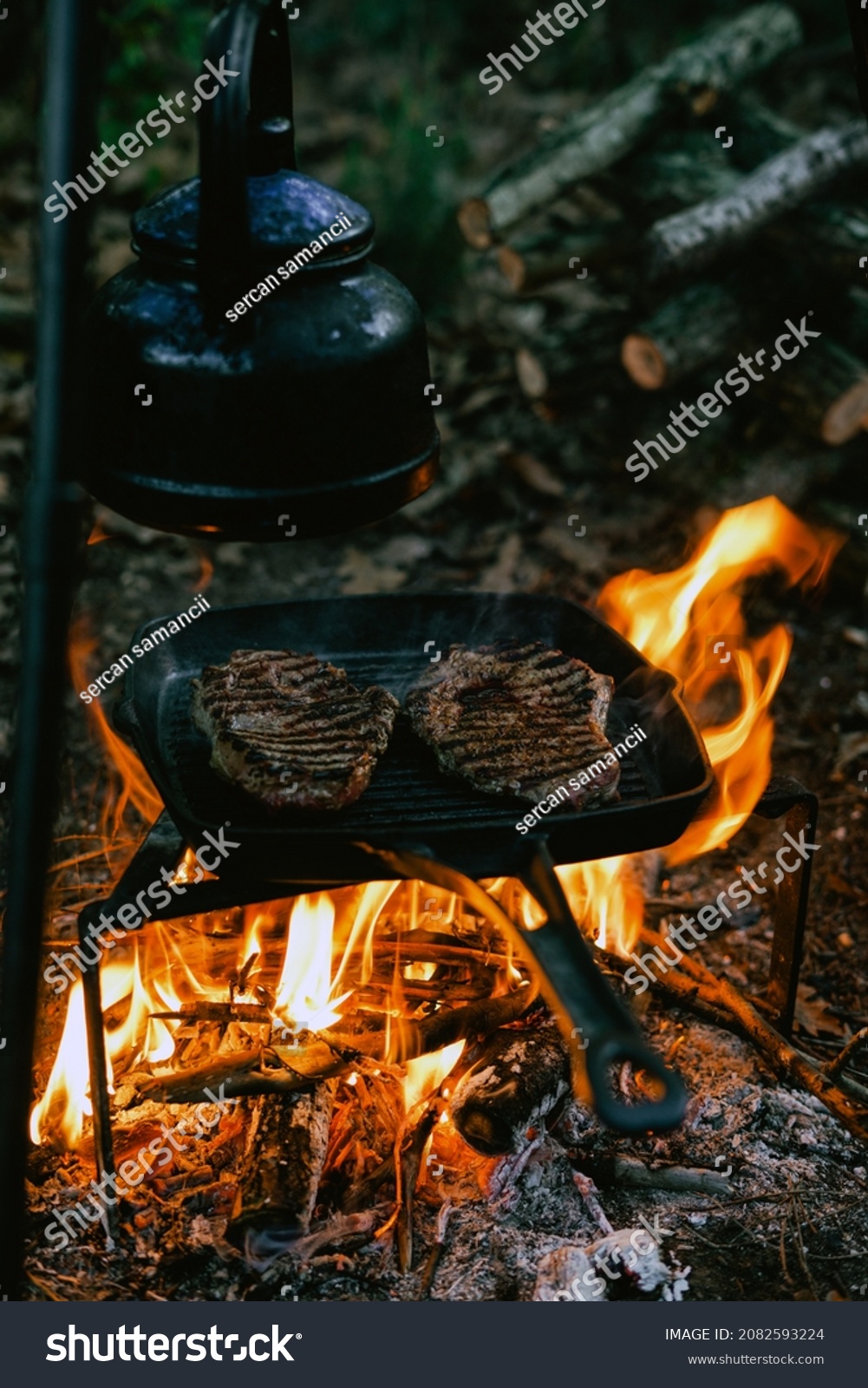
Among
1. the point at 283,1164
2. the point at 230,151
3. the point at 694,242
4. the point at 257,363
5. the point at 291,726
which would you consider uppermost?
the point at 230,151

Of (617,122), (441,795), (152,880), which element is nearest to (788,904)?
(441,795)

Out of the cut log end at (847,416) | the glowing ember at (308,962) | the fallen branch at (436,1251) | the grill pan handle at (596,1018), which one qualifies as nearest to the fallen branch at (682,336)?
the cut log end at (847,416)

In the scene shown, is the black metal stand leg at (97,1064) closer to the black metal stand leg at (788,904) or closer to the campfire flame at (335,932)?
the campfire flame at (335,932)

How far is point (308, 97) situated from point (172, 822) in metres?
10.6

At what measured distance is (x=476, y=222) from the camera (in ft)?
22.3

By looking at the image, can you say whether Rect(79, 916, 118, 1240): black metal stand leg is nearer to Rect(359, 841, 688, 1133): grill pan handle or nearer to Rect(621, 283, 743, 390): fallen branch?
Rect(359, 841, 688, 1133): grill pan handle

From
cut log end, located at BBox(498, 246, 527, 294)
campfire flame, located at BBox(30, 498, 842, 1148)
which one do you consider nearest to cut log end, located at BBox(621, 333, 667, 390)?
cut log end, located at BBox(498, 246, 527, 294)

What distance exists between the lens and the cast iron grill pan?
2.50 metres

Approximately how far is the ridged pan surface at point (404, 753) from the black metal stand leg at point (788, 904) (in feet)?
1.12

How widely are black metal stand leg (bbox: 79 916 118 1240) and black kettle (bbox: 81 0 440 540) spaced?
1.12 meters

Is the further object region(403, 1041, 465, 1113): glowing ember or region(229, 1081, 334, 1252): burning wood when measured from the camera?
region(403, 1041, 465, 1113): glowing ember

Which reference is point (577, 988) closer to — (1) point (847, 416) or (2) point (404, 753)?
(2) point (404, 753)

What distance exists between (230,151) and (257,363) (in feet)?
1.14

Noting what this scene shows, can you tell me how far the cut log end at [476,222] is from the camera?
22.1 feet
